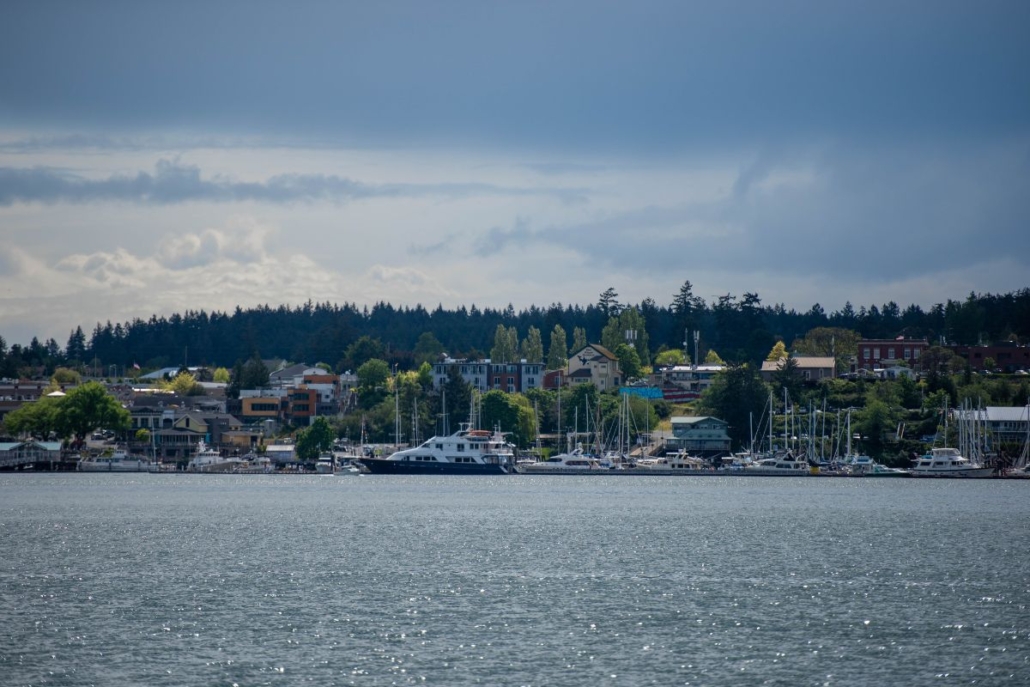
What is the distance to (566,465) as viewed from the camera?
164 m

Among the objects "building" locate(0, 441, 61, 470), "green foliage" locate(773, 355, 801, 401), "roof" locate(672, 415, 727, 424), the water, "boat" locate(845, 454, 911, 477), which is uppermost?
"green foliage" locate(773, 355, 801, 401)

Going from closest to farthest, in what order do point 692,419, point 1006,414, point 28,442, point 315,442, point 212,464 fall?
point 1006,414 → point 212,464 → point 692,419 → point 28,442 → point 315,442

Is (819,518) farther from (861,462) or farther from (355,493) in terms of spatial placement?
(861,462)

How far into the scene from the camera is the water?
3834cm

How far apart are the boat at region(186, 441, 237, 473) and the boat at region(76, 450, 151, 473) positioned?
17.7 feet

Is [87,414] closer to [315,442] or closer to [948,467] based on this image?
[315,442]

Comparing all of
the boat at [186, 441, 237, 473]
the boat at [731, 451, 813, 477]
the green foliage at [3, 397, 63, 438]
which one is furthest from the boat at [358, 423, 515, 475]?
the green foliage at [3, 397, 63, 438]

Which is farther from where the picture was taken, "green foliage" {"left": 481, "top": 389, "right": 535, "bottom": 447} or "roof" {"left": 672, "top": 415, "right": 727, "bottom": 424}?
"green foliage" {"left": 481, "top": 389, "right": 535, "bottom": 447}

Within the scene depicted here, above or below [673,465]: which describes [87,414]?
above

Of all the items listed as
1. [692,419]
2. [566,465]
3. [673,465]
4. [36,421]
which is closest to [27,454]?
[36,421]

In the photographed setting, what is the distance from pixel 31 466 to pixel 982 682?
15502 cm

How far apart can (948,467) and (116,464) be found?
93488mm

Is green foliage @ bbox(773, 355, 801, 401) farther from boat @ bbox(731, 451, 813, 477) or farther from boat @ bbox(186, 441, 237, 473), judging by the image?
boat @ bbox(186, 441, 237, 473)

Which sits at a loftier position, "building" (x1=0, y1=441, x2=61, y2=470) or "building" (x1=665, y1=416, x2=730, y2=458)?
"building" (x1=665, y1=416, x2=730, y2=458)
